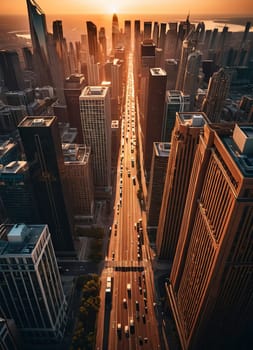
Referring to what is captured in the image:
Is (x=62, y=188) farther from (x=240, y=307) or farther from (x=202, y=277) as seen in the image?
(x=240, y=307)

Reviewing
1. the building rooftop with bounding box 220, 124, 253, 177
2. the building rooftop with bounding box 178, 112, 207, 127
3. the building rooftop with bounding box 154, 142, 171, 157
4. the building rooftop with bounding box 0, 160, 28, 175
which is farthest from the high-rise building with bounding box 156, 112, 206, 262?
the building rooftop with bounding box 0, 160, 28, 175

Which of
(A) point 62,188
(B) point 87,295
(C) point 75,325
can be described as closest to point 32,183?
(A) point 62,188

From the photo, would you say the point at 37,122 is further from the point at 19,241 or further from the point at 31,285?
the point at 31,285

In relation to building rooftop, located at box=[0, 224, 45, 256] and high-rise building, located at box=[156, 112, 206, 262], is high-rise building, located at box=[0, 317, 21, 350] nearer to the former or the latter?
building rooftop, located at box=[0, 224, 45, 256]

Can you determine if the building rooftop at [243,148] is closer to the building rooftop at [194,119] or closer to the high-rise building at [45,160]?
the building rooftop at [194,119]

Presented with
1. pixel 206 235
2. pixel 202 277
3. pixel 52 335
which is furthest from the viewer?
pixel 52 335

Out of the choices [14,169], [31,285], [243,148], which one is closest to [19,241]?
[31,285]

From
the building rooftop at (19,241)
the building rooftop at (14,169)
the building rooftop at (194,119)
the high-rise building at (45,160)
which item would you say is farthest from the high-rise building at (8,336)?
the building rooftop at (194,119)
